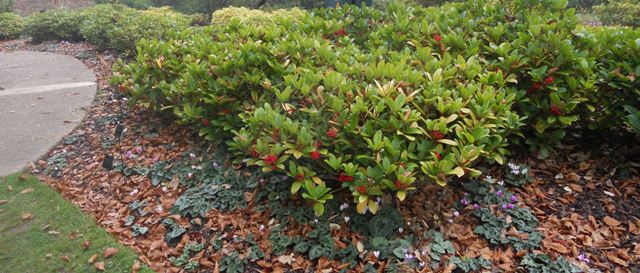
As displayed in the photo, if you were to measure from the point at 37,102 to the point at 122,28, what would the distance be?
6.40 feet

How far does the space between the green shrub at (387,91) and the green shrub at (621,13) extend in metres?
4.90

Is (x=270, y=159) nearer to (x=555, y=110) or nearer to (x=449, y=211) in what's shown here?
(x=449, y=211)

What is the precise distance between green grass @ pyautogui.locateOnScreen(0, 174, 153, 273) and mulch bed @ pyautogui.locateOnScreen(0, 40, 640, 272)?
0.09m

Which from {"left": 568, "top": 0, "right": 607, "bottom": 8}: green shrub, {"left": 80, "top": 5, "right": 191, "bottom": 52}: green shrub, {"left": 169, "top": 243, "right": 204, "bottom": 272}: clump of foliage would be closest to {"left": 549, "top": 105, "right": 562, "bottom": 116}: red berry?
{"left": 169, "top": 243, "right": 204, "bottom": 272}: clump of foliage

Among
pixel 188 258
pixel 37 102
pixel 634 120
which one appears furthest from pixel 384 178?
pixel 37 102

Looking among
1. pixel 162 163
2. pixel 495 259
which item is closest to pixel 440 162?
pixel 495 259

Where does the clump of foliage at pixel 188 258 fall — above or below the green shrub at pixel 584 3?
above

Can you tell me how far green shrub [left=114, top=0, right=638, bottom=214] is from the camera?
2.69m

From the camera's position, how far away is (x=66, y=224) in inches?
131

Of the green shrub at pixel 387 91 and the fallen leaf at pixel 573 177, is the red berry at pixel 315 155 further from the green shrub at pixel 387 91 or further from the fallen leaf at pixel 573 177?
the fallen leaf at pixel 573 177

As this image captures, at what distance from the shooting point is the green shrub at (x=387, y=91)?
8.83ft

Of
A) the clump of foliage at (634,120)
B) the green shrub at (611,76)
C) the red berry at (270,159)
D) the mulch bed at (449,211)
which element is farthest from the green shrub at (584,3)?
the red berry at (270,159)

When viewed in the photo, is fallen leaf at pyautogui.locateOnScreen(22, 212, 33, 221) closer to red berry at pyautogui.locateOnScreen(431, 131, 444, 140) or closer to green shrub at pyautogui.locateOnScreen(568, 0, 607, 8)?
red berry at pyautogui.locateOnScreen(431, 131, 444, 140)

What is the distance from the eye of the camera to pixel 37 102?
18.3 ft
